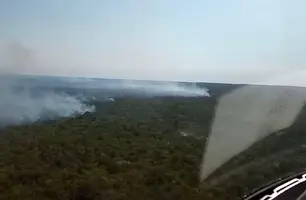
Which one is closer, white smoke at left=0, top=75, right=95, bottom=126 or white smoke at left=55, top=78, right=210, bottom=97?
white smoke at left=0, top=75, right=95, bottom=126

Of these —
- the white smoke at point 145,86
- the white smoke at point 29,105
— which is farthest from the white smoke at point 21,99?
the white smoke at point 145,86

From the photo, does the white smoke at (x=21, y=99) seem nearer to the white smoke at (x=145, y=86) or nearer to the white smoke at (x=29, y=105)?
the white smoke at (x=29, y=105)

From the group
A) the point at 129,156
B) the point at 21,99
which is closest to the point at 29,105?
the point at 21,99

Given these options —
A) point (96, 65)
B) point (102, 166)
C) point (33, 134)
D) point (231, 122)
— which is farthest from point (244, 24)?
point (33, 134)

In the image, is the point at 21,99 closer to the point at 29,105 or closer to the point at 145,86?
the point at 29,105

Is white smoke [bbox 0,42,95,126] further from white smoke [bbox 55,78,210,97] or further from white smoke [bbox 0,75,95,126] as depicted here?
white smoke [bbox 55,78,210,97]

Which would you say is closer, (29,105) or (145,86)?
A: (29,105)

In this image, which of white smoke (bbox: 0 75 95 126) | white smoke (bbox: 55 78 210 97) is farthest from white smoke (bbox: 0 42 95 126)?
white smoke (bbox: 55 78 210 97)

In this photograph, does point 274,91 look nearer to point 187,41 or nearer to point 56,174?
point 187,41

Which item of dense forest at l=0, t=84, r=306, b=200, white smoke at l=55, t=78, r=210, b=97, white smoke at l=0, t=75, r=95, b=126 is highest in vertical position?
white smoke at l=55, t=78, r=210, b=97
